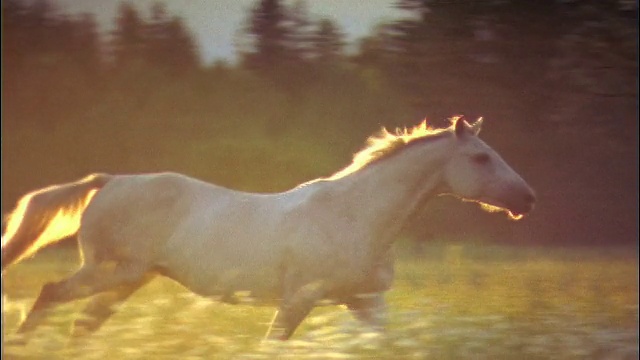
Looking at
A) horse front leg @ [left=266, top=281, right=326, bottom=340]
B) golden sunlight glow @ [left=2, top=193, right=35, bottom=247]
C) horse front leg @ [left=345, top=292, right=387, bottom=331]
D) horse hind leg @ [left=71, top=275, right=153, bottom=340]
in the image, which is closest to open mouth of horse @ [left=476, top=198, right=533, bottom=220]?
horse front leg @ [left=345, top=292, right=387, bottom=331]

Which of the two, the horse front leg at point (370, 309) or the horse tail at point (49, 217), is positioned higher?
the horse tail at point (49, 217)

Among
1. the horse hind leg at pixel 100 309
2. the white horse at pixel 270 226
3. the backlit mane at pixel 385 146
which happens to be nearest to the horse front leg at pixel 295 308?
the white horse at pixel 270 226

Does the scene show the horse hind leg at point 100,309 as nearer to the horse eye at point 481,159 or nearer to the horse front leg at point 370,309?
the horse front leg at point 370,309

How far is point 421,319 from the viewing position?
117 inches

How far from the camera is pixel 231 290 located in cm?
288

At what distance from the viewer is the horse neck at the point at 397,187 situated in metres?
2.89

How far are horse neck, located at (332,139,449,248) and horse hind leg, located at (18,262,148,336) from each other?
895 millimetres

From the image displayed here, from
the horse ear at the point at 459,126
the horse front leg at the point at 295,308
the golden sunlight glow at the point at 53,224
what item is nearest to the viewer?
the horse front leg at the point at 295,308

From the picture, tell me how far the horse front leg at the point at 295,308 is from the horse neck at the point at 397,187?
0.33m

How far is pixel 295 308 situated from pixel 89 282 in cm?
82

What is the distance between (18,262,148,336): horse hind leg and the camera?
2.95m

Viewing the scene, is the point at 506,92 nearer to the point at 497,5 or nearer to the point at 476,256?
the point at 497,5

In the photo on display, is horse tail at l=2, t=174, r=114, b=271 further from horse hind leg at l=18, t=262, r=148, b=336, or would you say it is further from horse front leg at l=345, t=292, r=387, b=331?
horse front leg at l=345, t=292, r=387, b=331

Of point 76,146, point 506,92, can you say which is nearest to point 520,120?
point 506,92
